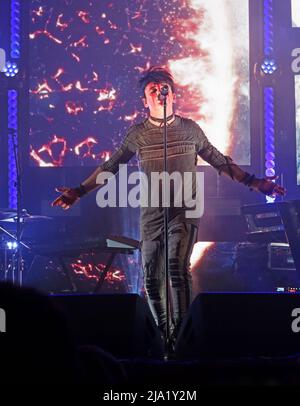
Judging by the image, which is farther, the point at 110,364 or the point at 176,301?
the point at 176,301

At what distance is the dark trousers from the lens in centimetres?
482

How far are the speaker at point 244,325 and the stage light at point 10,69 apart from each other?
19.6 feet

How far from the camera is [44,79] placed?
344 inches

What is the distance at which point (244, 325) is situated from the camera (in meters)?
3.37

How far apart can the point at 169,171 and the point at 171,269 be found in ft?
2.39

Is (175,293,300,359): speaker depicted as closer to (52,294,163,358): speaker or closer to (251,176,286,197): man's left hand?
(52,294,163,358): speaker

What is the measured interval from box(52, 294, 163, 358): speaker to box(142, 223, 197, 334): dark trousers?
1.36m

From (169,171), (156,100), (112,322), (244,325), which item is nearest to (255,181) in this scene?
(169,171)

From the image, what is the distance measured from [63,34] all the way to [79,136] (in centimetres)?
133

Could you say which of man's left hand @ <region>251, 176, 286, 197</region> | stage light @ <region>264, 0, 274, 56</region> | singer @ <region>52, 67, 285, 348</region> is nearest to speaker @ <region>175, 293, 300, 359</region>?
singer @ <region>52, 67, 285, 348</region>

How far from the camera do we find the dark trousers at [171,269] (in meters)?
4.82

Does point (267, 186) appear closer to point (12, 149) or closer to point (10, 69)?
point (12, 149)
